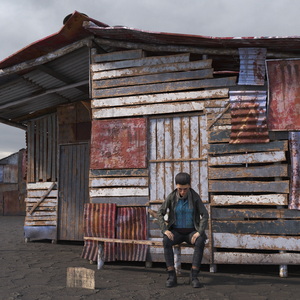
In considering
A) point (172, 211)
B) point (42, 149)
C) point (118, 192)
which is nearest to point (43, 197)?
point (42, 149)

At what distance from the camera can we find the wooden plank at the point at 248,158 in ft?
19.8

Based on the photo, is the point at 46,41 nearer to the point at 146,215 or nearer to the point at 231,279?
the point at 146,215

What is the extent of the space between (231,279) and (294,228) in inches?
51.5

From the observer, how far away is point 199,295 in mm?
4793

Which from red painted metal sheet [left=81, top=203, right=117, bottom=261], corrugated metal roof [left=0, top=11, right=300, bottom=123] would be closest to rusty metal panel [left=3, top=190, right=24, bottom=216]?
corrugated metal roof [left=0, top=11, right=300, bottom=123]

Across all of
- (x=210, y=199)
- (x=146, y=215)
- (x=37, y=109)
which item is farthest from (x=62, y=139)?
(x=210, y=199)

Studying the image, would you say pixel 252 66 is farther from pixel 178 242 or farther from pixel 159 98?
pixel 178 242

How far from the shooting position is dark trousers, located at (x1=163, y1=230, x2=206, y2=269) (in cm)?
519

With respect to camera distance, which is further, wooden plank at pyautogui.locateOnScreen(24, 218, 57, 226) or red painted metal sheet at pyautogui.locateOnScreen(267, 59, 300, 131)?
wooden plank at pyautogui.locateOnScreen(24, 218, 57, 226)

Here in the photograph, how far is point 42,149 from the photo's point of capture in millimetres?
10562

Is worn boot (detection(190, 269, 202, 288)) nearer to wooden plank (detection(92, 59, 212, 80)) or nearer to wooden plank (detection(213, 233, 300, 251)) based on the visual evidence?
wooden plank (detection(213, 233, 300, 251))

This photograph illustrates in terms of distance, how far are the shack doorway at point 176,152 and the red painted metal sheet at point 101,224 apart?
0.84 m

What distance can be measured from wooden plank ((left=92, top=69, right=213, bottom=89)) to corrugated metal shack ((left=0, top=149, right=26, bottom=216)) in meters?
15.7

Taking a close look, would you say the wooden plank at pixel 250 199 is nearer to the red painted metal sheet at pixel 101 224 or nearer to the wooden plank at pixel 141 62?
the red painted metal sheet at pixel 101 224
